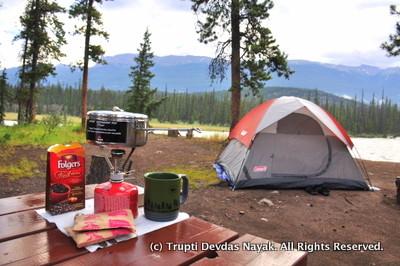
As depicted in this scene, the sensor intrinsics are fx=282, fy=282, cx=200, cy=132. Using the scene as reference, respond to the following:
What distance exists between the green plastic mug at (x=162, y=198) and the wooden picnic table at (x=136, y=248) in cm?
6

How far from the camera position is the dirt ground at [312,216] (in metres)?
3.10

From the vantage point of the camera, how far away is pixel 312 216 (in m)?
4.11

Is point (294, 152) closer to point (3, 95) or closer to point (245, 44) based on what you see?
point (245, 44)

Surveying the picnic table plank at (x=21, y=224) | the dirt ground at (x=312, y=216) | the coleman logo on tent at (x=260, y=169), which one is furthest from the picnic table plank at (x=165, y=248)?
the coleman logo on tent at (x=260, y=169)

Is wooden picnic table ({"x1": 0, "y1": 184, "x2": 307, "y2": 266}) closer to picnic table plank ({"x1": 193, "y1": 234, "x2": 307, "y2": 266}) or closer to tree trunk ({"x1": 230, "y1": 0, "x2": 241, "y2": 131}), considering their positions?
picnic table plank ({"x1": 193, "y1": 234, "x2": 307, "y2": 266})

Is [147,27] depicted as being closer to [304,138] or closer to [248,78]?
[248,78]

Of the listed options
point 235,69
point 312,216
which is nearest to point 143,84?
point 235,69

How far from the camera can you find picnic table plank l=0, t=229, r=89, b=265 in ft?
2.81

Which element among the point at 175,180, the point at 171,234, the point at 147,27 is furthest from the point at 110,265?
the point at 147,27

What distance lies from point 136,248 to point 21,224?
0.53 metres

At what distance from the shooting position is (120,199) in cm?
116

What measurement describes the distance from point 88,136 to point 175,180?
40cm

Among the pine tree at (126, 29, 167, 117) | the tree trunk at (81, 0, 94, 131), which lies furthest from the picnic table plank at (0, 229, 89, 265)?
the pine tree at (126, 29, 167, 117)

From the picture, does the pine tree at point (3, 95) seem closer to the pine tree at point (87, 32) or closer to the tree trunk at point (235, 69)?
the pine tree at point (87, 32)
